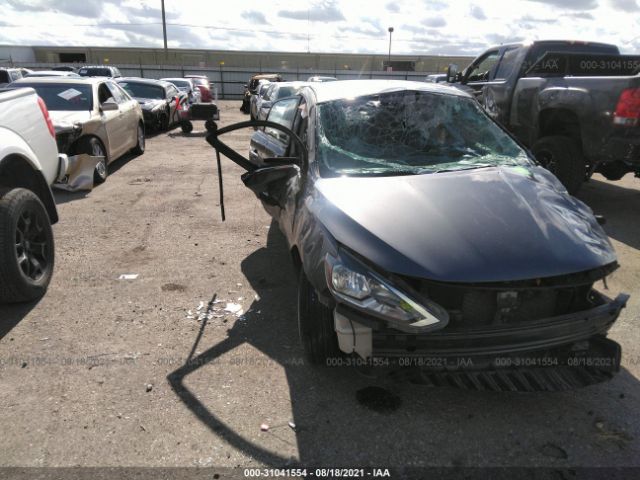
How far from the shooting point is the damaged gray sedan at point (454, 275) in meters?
2.35

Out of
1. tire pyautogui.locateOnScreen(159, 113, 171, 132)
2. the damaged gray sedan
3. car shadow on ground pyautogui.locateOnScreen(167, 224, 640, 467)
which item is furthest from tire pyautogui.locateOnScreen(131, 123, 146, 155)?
car shadow on ground pyautogui.locateOnScreen(167, 224, 640, 467)

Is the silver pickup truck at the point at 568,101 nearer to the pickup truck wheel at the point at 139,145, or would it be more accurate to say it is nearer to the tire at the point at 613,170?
the tire at the point at 613,170

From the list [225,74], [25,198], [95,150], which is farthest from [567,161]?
[225,74]

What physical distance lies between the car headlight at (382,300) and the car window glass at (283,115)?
201cm

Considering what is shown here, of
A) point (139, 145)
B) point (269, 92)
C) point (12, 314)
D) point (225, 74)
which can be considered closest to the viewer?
point (12, 314)

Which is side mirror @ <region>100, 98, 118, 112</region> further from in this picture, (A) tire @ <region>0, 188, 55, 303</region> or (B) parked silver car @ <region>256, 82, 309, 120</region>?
(B) parked silver car @ <region>256, 82, 309, 120</region>

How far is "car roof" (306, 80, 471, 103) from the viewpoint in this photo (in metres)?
3.88

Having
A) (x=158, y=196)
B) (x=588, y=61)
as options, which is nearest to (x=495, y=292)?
(x=158, y=196)

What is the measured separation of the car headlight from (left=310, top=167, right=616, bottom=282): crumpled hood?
0.28 feet

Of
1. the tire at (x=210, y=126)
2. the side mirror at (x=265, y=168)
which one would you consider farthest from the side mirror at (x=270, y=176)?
the tire at (x=210, y=126)

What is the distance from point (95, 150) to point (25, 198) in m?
4.33

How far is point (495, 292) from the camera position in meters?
2.41

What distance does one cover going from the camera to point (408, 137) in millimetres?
3666

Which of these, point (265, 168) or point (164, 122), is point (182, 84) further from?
point (265, 168)
